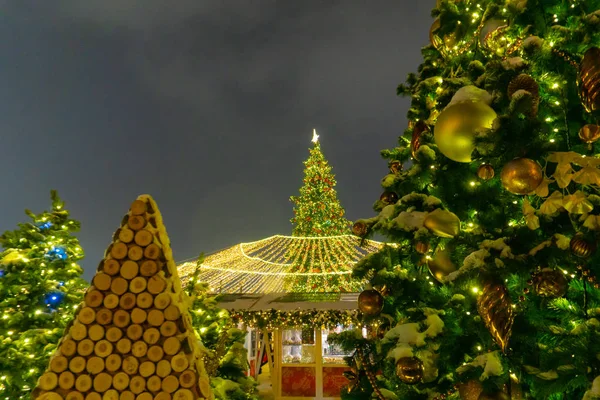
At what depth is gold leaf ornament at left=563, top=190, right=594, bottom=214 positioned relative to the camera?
1269mm

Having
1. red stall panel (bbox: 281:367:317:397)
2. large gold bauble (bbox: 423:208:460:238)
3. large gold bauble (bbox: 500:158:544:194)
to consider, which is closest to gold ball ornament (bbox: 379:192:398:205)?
large gold bauble (bbox: 423:208:460:238)

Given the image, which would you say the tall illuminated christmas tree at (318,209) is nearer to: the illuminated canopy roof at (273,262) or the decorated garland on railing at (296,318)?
the illuminated canopy roof at (273,262)

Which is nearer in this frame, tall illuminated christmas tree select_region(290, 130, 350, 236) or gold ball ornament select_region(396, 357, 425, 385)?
gold ball ornament select_region(396, 357, 425, 385)

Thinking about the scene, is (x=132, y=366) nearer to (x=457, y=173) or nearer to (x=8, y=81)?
(x=457, y=173)

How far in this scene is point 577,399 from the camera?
5.04ft

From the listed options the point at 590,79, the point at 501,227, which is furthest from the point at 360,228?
the point at 590,79

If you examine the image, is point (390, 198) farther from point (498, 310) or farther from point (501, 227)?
point (498, 310)

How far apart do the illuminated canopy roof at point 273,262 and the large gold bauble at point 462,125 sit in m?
5.80

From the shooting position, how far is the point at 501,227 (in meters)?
1.84

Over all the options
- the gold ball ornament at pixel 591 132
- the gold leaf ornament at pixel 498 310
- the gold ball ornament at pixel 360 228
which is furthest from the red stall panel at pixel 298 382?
the gold ball ornament at pixel 591 132

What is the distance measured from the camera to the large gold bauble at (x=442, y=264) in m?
1.96

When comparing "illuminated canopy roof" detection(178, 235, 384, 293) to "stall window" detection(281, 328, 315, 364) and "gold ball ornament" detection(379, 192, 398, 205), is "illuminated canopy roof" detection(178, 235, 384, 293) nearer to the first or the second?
"stall window" detection(281, 328, 315, 364)

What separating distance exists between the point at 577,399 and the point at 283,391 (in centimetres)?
667

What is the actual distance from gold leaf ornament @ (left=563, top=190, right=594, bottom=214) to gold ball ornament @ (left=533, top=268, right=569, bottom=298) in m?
0.24
